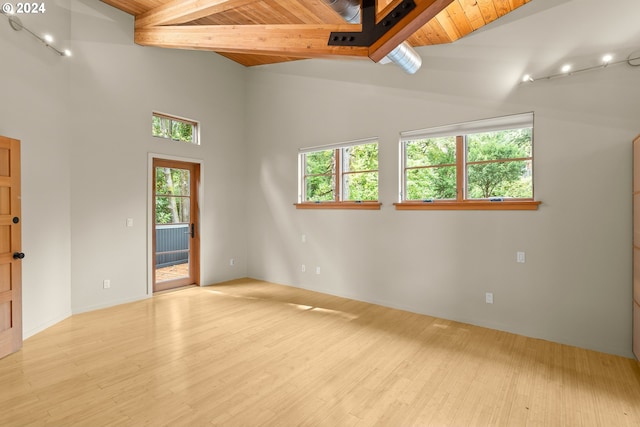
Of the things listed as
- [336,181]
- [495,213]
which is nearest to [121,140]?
[336,181]

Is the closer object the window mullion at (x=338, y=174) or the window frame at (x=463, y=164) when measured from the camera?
the window frame at (x=463, y=164)

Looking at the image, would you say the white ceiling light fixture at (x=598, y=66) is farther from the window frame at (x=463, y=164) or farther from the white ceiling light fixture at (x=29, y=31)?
the white ceiling light fixture at (x=29, y=31)

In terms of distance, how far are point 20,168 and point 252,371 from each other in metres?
3.13

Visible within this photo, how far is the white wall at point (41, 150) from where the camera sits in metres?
3.32

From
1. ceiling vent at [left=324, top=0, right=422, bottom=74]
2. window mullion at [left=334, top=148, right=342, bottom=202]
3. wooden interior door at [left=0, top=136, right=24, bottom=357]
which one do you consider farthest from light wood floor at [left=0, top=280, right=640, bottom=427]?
ceiling vent at [left=324, top=0, right=422, bottom=74]

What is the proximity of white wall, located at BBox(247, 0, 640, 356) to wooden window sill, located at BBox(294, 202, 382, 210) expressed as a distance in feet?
0.32

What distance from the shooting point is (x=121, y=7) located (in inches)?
177

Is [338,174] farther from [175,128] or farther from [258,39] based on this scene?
[175,128]

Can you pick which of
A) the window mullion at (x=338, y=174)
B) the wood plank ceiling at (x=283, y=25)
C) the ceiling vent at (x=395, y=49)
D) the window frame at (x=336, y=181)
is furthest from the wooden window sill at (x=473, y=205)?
the wood plank ceiling at (x=283, y=25)

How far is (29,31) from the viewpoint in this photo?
11.3ft

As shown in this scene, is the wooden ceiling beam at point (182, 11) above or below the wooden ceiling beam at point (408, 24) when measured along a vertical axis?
above

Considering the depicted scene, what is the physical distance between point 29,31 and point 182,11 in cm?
164

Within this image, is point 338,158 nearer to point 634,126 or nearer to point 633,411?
point 634,126

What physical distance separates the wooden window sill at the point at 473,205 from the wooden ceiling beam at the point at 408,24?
6.37ft
